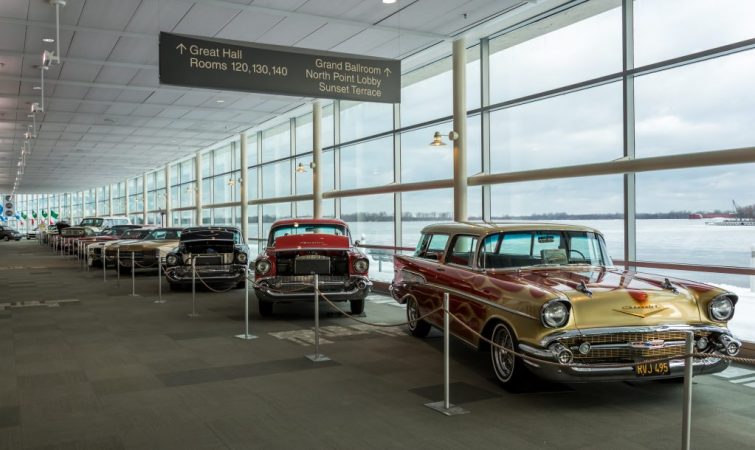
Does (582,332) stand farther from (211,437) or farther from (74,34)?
(74,34)

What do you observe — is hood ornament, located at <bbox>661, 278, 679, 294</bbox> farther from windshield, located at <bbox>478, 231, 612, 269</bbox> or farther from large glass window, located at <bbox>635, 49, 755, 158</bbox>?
large glass window, located at <bbox>635, 49, 755, 158</bbox>

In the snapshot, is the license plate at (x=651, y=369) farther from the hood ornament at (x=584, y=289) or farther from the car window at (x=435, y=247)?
the car window at (x=435, y=247)

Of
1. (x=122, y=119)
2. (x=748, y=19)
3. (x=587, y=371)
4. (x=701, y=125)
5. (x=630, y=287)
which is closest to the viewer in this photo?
(x=587, y=371)

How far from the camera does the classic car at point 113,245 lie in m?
17.1

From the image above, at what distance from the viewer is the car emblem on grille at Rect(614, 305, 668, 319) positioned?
4.85m

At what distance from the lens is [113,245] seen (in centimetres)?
1728

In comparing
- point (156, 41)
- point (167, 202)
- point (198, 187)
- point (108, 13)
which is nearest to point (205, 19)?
point (108, 13)

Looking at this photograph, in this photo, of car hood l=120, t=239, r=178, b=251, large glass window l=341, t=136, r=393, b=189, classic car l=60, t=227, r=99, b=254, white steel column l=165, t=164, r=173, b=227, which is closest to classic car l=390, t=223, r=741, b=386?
large glass window l=341, t=136, r=393, b=189

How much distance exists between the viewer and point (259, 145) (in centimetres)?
2531

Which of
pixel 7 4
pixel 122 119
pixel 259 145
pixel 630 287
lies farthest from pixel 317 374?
pixel 259 145

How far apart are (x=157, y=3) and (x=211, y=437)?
→ 25.3ft

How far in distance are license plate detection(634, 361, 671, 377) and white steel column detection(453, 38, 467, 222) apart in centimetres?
735

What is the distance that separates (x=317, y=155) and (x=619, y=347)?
1445 cm

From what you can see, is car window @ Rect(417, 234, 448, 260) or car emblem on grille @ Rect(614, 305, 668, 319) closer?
car emblem on grille @ Rect(614, 305, 668, 319)
